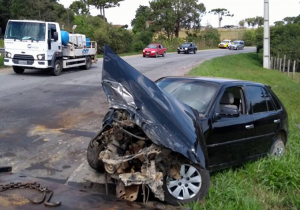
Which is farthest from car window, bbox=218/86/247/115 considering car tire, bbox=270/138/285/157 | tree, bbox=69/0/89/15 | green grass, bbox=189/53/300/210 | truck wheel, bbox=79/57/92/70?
tree, bbox=69/0/89/15

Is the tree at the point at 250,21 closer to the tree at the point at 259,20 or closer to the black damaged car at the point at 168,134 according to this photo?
the tree at the point at 259,20

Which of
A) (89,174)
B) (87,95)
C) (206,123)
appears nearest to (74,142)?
(89,174)

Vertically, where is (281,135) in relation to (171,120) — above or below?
below

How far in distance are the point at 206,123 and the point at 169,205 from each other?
3.94 feet

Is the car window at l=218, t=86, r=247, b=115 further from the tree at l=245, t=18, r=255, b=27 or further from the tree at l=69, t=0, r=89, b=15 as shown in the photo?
the tree at l=245, t=18, r=255, b=27

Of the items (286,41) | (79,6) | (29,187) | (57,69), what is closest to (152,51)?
(286,41)

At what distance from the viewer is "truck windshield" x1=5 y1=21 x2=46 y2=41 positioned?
57.2ft

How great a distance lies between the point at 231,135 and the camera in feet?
18.4

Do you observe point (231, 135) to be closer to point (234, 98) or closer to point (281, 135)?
point (234, 98)

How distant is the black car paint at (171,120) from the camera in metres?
4.24

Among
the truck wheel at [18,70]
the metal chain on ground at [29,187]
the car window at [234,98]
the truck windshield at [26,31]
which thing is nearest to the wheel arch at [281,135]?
the car window at [234,98]

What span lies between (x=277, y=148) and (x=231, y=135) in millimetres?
1587

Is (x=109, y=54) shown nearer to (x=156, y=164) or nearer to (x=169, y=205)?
(x=156, y=164)

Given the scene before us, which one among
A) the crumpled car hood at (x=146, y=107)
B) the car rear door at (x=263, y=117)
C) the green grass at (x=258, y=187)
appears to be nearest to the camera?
the crumpled car hood at (x=146, y=107)
